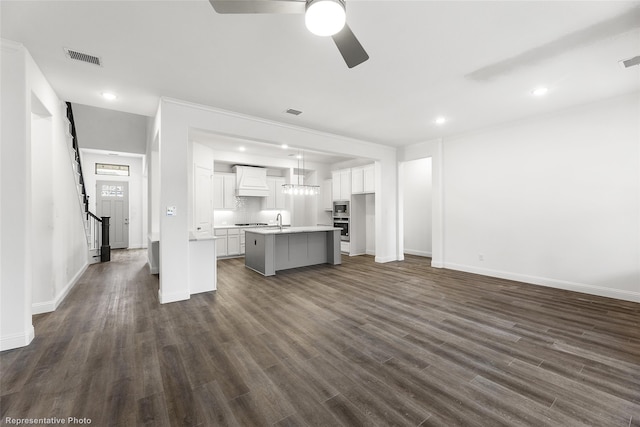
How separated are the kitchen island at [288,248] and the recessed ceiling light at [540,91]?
14.1 ft

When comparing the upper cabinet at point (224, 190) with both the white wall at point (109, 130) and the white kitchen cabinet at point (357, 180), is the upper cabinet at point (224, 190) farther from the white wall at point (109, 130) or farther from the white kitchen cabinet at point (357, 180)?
the white kitchen cabinet at point (357, 180)

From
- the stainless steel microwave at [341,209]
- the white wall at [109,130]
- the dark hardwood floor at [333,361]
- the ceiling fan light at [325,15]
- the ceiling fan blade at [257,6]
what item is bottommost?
the dark hardwood floor at [333,361]

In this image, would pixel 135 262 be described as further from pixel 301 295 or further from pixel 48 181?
pixel 301 295

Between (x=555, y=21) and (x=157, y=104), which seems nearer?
(x=555, y=21)

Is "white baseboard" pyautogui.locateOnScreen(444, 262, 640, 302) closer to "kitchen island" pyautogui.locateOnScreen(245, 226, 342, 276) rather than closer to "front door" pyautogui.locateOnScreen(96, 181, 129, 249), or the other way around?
"kitchen island" pyautogui.locateOnScreen(245, 226, 342, 276)

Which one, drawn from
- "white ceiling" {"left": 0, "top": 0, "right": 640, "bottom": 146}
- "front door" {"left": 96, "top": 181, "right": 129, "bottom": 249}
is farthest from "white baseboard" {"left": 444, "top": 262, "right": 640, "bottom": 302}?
"front door" {"left": 96, "top": 181, "right": 129, "bottom": 249}

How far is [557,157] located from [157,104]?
21.4 feet

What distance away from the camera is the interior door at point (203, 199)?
6.34 m

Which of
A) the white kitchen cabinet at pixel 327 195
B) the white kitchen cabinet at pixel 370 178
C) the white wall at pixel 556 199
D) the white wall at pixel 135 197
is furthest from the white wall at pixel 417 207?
the white wall at pixel 135 197

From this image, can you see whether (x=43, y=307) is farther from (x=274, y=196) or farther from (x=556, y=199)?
(x=556, y=199)

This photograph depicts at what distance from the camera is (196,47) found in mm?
2602

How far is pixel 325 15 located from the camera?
1452mm

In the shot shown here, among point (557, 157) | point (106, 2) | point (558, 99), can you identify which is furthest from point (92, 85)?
point (557, 157)

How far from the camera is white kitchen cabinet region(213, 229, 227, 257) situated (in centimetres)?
723
